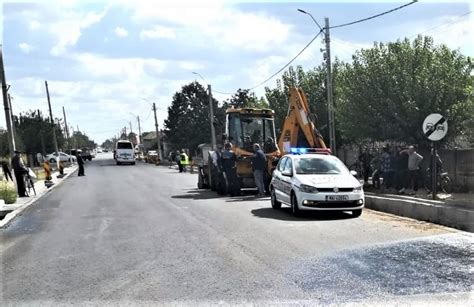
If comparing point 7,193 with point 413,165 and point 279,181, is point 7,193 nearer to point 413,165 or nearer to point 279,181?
point 279,181

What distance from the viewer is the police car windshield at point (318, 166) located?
13242 millimetres

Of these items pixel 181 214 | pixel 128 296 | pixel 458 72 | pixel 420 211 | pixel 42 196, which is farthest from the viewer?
pixel 42 196

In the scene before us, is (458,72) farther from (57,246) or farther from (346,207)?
(57,246)

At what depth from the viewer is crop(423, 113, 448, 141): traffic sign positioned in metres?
13.0

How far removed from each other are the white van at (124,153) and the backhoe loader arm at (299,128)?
134 ft

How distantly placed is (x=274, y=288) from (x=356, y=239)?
3420 millimetres

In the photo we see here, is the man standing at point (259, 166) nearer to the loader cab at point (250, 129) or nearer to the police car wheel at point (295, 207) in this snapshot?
the loader cab at point (250, 129)

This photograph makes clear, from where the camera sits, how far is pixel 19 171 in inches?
810

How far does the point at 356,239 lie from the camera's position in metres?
9.19

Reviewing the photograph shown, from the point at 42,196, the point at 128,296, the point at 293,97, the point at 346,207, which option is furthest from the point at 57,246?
the point at 42,196

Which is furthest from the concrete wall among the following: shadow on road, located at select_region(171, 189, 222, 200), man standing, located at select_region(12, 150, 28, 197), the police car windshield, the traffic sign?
man standing, located at select_region(12, 150, 28, 197)

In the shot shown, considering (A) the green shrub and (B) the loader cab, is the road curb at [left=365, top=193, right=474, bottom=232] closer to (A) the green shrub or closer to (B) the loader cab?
(B) the loader cab

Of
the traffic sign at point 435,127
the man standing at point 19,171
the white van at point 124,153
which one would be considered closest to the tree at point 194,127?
the white van at point 124,153

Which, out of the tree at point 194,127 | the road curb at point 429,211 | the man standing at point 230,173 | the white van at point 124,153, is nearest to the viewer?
the road curb at point 429,211
